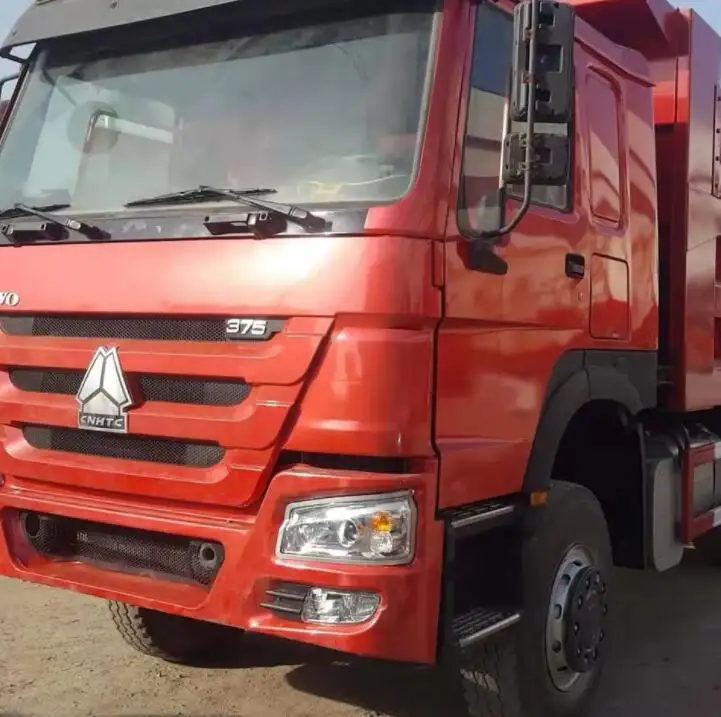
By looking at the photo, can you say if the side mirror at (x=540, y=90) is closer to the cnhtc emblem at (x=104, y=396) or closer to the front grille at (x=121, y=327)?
the front grille at (x=121, y=327)

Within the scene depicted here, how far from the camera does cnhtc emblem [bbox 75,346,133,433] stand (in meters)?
3.29

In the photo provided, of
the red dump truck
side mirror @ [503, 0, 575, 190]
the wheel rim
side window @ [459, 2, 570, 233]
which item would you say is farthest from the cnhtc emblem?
the wheel rim

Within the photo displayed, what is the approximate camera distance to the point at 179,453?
10.6 feet

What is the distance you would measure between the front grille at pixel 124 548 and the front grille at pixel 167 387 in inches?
17.9

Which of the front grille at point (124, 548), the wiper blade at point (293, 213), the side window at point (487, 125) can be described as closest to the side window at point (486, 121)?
the side window at point (487, 125)

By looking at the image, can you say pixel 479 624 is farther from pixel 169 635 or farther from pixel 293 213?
pixel 169 635

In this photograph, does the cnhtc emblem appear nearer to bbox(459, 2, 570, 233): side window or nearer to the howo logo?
the howo logo

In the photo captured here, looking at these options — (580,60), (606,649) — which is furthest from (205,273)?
(606,649)

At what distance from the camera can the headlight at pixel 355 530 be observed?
2.88 metres

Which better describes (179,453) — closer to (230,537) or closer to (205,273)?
(230,537)

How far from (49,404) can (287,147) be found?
48.1 inches

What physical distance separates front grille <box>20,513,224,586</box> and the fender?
1.14m

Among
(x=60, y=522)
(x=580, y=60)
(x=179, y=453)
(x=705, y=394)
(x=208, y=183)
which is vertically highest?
(x=580, y=60)

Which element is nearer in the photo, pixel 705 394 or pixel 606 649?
pixel 606 649
